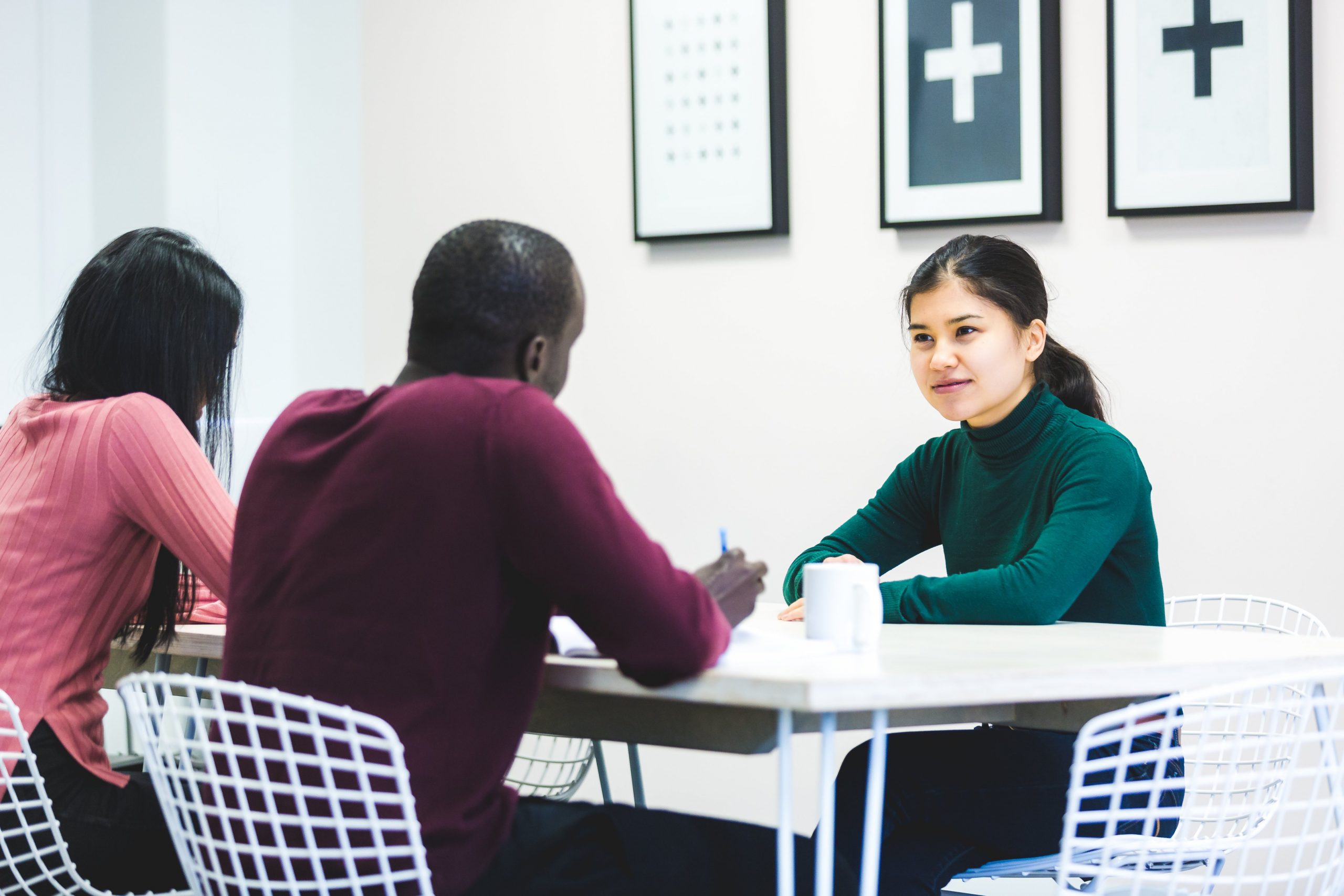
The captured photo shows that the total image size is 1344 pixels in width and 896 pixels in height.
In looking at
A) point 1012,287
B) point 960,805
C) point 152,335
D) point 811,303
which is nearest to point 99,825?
point 152,335

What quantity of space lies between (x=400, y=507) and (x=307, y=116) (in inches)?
102

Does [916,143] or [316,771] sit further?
[916,143]

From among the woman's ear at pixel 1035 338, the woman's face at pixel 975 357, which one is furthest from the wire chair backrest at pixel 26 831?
the woman's ear at pixel 1035 338

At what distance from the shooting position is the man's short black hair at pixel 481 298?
127cm

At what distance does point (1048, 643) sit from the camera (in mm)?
1478

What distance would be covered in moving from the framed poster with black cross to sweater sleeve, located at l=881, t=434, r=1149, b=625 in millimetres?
1124

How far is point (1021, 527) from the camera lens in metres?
1.90

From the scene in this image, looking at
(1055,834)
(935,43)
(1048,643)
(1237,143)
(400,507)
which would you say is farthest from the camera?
(935,43)

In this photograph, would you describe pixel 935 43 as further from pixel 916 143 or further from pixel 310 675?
pixel 310 675

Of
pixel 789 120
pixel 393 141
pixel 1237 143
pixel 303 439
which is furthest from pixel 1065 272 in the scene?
pixel 303 439

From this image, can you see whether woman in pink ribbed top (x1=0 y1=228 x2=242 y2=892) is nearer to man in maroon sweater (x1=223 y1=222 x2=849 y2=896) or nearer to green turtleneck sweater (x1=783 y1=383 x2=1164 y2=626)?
man in maroon sweater (x1=223 y1=222 x2=849 y2=896)

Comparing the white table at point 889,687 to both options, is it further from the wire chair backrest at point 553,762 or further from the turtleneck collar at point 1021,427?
the wire chair backrest at point 553,762

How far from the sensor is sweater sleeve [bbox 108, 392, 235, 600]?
1580mm

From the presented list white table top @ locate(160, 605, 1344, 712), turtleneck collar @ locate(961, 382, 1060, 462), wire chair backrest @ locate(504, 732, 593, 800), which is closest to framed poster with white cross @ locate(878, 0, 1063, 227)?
turtleneck collar @ locate(961, 382, 1060, 462)
